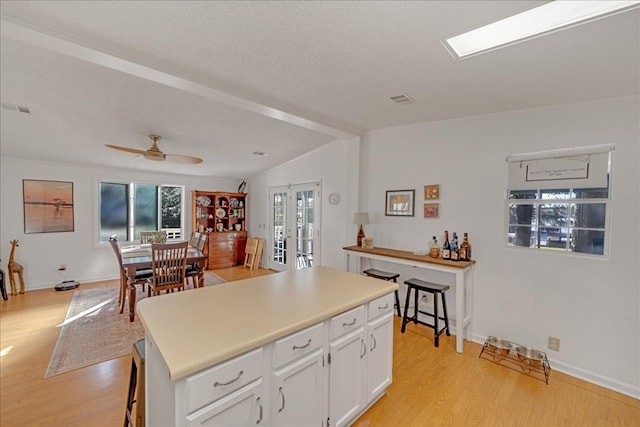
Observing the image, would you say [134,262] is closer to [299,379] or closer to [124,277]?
[124,277]

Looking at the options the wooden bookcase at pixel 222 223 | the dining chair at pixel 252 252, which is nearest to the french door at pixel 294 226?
the dining chair at pixel 252 252

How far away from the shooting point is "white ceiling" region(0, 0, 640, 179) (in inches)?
57.9

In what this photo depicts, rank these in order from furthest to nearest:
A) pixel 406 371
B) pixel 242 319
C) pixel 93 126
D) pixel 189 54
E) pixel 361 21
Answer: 1. pixel 93 126
2. pixel 406 371
3. pixel 189 54
4. pixel 361 21
5. pixel 242 319

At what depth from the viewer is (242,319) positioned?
1376 mm

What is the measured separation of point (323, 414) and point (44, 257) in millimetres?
5859

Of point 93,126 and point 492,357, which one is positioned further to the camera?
point 93,126

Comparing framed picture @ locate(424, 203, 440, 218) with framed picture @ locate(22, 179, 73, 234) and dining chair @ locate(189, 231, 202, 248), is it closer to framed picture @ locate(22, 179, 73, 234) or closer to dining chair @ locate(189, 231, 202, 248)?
dining chair @ locate(189, 231, 202, 248)

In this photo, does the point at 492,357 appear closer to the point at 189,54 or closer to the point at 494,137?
the point at 494,137

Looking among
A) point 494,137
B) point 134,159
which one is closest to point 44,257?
point 134,159

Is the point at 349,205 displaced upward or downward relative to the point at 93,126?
downward

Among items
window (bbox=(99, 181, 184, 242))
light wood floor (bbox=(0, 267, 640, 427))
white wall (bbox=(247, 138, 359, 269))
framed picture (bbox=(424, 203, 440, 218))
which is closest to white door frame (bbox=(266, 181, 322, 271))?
white wall (bbox=(247, 138, 359, 269))

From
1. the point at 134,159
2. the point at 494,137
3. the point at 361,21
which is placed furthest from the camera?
the point at 134,159

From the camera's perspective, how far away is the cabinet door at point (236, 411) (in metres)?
1.03

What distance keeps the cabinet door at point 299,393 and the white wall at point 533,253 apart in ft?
7.58
